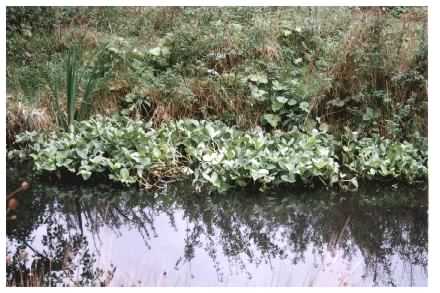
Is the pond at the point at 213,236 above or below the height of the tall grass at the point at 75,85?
below

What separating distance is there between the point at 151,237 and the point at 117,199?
60 cm

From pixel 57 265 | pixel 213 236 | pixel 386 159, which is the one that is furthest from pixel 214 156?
pixel 57 265

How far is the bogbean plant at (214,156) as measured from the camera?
4316mm

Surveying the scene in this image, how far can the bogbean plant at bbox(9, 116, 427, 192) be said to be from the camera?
4316mm

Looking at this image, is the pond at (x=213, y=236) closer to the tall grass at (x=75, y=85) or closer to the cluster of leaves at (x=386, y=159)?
the cluster of leaves at (x=386, y=159)

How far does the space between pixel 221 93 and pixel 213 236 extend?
1864 mm

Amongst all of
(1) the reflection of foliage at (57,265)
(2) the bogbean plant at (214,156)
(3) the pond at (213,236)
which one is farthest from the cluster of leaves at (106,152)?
(1) the reflection of foliage at (57,265)

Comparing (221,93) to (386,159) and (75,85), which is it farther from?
(386,159)

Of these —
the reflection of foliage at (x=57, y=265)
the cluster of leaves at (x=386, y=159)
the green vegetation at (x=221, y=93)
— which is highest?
the green vegetation at (x=221, y=93)

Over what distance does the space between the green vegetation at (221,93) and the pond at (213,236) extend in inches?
7.3

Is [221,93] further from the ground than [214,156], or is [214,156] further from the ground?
[221,93]

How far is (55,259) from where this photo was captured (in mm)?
3484

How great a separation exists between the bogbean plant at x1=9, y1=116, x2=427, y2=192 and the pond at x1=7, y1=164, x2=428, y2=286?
13 cm

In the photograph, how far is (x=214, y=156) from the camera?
4.41 metres
